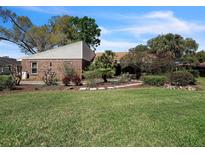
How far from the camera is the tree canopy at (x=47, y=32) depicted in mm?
42562

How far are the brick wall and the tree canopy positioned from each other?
1479 centimetres

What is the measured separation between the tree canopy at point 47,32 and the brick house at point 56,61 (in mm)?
14759

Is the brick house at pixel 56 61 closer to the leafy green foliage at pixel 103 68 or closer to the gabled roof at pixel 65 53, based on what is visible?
the gabled roof at pixel 65 53

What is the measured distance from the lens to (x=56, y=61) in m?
27.8

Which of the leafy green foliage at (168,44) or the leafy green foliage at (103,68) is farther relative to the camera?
the leafy green foliage at (168,44)

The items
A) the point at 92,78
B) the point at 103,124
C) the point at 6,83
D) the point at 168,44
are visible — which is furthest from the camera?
the point at 168,44

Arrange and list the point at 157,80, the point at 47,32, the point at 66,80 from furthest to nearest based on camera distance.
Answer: the point at 47,32
the point at 66,80
the point at 157,80

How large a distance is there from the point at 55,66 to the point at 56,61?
1.65ft

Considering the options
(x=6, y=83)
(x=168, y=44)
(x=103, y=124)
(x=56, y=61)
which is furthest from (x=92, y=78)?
(x=168, y=44)

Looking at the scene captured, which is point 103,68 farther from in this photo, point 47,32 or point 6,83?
point 47,32

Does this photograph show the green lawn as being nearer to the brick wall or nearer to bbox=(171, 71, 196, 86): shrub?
bbox=(171, 71, 196, 86): shrub

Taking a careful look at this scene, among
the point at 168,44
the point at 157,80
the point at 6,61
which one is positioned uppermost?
the point at 168,44

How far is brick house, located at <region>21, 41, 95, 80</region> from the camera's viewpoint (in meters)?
27.5

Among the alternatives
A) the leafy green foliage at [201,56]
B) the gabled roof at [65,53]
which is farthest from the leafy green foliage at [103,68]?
the leafy green foliage at [201,56]
